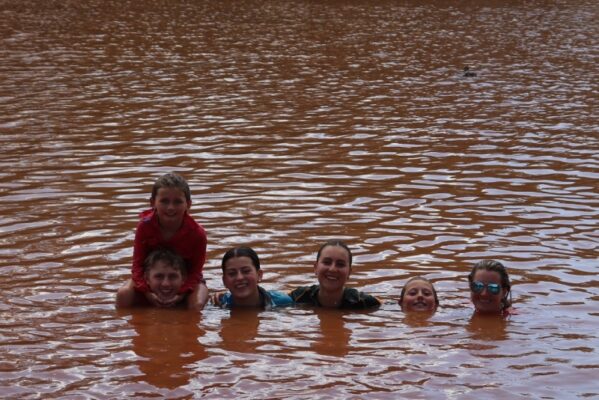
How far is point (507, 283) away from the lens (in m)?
8.33

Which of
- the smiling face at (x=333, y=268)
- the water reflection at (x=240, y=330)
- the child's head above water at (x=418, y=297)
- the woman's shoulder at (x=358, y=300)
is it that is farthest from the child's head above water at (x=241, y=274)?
the child's head above water at (x=418, y=297)

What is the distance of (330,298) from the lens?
27.9 feet

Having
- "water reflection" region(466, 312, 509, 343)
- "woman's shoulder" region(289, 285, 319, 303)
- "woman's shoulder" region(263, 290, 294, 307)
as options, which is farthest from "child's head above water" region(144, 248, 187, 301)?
"water reflection" region(466, 312, 509, 343)

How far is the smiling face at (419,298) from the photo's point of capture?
842 centimetres

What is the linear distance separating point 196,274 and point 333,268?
3.52ft

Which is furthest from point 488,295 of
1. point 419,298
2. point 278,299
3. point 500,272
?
point 278,299

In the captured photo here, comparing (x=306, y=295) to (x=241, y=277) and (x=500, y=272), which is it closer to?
(x=241, y=277)

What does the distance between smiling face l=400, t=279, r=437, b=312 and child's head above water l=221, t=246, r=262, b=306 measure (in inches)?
46.6

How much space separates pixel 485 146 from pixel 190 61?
29.0ft

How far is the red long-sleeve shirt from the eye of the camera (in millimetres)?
8266

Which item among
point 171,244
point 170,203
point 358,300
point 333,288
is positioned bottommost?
point 358,300

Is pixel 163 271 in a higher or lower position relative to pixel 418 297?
higher

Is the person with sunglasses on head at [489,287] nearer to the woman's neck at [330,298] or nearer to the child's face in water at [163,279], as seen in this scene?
the woman's neck at [330,298]

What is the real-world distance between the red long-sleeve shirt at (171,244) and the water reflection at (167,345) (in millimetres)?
243
